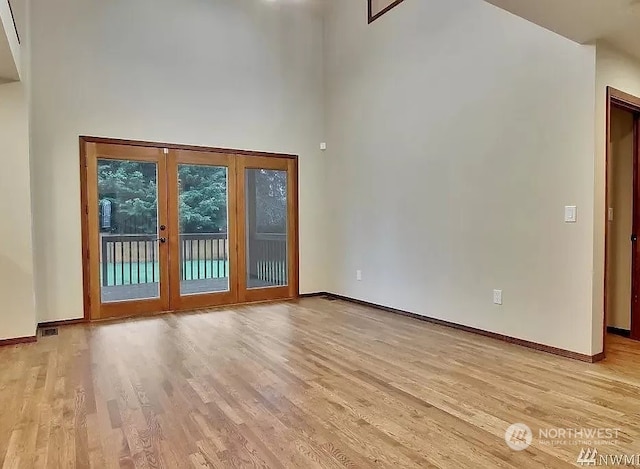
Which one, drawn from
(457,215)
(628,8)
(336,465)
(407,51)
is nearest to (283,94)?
(407,51)

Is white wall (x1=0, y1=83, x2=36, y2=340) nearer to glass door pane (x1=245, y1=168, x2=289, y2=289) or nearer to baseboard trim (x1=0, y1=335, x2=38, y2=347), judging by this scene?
baseboard trim (x1=0, y1=335, x2=38, y2=347)

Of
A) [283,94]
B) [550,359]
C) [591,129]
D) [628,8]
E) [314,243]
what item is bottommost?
[550,359]

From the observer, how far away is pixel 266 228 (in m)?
6.01

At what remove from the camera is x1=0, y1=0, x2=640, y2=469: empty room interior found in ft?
7.70

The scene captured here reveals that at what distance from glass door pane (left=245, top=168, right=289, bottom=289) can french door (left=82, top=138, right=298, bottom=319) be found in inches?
0.6

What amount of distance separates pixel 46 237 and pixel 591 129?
528cm

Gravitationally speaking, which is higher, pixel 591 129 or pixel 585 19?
pixel 585 19

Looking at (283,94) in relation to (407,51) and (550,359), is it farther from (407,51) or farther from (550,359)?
(550,359)

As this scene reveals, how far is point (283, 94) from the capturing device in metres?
6.09

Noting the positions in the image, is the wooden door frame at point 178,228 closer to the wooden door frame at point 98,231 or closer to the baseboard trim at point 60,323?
the wooden door frame at point 98,231

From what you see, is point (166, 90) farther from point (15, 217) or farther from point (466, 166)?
point (466, 166)

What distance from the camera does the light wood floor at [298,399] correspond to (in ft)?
6.61

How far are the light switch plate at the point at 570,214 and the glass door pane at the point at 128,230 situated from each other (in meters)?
4.36

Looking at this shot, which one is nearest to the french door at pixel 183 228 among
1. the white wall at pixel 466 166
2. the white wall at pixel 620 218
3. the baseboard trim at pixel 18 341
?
the baseboard trim at pixel 18 341
